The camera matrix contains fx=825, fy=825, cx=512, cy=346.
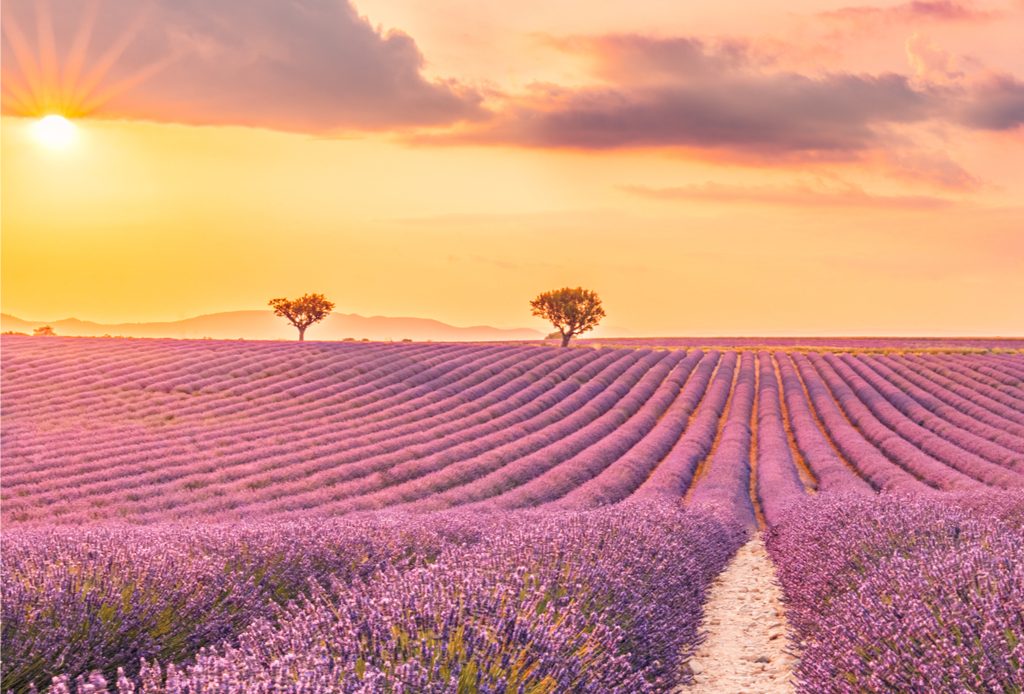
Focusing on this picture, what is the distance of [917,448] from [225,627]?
65.2ft

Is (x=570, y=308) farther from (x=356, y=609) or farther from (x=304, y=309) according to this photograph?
(x=356, y=609)

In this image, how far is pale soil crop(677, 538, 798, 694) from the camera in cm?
648

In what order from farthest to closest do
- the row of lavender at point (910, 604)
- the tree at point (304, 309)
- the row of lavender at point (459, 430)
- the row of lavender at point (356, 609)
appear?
the tree at point (304, 309) → the row of lavender at point (459, 430) → the row of lavender at point (910, 604) → the row of lavender at point (356, 609)

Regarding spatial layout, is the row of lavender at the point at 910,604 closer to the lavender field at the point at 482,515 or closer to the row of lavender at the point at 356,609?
the lavender field at the point at 482,515

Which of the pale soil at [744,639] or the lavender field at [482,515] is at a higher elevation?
the lavender field at [482,515]

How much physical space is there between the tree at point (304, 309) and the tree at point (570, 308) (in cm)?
1347

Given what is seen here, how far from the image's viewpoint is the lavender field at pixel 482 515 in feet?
13.2

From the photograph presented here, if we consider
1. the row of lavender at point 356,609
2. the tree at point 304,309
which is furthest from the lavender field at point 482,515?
the tree at point 304,309

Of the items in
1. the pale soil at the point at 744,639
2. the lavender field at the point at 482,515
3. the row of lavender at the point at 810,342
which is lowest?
the pale soil at the point at 744,639

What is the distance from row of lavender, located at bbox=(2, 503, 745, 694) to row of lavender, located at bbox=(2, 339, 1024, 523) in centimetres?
553

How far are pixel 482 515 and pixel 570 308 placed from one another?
41621 millimetres

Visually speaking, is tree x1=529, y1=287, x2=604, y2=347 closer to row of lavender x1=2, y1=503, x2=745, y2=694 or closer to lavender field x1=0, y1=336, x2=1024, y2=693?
lavender field x1=0, y1=336, x2=1024, y2=693

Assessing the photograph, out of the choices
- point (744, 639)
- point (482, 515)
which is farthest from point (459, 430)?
point (744, 639)

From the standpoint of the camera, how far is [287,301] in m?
51.6
